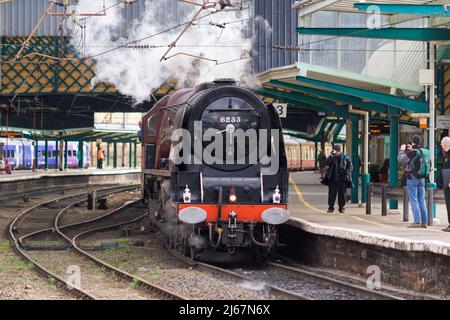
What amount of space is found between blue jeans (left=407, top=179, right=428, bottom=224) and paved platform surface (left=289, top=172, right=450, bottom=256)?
0.87 feet

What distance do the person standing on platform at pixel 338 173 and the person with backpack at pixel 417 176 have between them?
10.1ft

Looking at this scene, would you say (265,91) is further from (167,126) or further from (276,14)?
(167,126)

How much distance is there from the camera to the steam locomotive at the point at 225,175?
14.0m

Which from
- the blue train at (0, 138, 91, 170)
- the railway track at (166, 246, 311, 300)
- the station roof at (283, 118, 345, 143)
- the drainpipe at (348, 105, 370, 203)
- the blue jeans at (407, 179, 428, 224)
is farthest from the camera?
the blue train at (0, 138, 91, 170)

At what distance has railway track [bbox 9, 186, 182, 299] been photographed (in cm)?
1140

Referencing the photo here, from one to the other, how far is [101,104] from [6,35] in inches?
298

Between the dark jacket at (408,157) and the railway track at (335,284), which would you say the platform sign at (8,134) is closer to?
the dark jacket at (408,157)

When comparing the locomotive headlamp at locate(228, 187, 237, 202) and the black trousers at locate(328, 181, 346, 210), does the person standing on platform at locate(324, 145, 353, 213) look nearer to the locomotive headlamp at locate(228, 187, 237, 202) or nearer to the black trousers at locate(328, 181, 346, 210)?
the black trousers at locate(328, 181, 346, 210)

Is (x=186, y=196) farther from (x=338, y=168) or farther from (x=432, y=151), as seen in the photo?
(x=338, y=168)

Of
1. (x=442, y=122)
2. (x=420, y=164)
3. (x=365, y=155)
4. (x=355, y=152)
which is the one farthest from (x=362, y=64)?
(x=420, y=164)

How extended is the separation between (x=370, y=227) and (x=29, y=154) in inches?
1919

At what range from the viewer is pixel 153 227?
19797 mm

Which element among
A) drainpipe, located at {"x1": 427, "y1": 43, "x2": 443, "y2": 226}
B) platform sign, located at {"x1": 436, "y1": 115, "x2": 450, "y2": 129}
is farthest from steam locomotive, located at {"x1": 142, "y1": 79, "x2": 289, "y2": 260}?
platform sign, located at {"x1": 436, "y1": 115, "x2": 450, "y2": 129}
